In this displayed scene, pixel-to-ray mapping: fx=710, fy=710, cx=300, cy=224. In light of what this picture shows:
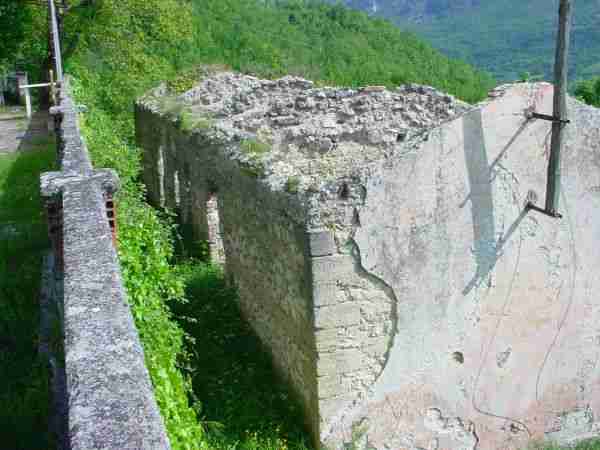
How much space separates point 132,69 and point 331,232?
1742 centimetres

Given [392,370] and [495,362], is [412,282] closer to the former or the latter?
[392,370]

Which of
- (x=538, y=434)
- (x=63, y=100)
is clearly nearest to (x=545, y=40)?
(x=63, y=100)

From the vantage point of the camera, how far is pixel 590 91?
27656 mm

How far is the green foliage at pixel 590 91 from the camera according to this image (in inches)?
1074

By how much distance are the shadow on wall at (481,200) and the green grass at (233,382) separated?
7.44 ft

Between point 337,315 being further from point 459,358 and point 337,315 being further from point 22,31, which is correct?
point 22,31

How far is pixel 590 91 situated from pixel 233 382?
2424cm

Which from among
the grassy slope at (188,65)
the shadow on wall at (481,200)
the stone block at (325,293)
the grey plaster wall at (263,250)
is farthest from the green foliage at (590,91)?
the stone block at (325,293)

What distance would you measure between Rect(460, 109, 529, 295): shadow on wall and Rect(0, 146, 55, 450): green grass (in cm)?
409

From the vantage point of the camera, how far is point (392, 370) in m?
6.68

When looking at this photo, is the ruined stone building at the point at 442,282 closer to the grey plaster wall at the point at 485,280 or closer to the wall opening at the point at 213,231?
the grey plaster wall at the point at 485,280

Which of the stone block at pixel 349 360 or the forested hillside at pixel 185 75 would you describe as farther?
the stone block at pixel 349 360

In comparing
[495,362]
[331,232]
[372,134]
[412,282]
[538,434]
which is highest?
[372,134]

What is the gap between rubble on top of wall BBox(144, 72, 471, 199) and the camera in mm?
7438
